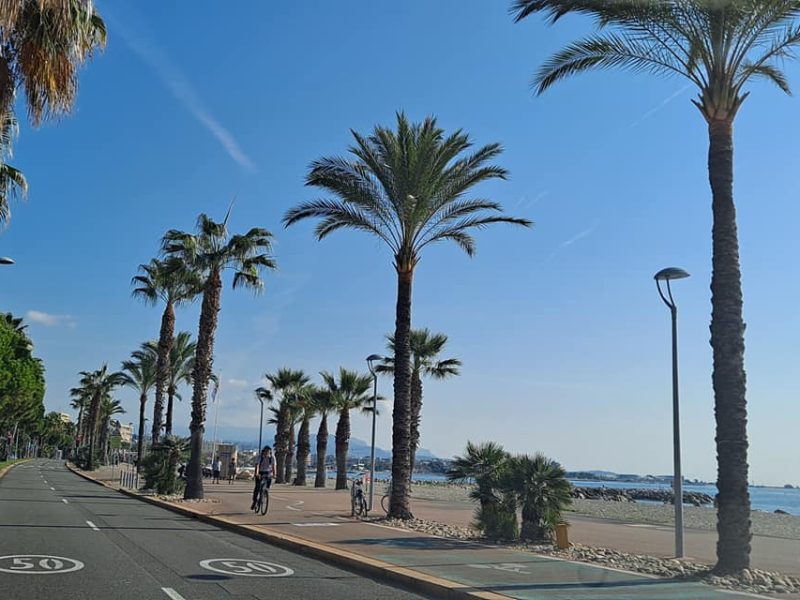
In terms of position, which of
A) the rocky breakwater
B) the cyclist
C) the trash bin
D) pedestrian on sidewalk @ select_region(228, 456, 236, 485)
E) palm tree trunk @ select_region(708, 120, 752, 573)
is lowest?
the rocky breakwater

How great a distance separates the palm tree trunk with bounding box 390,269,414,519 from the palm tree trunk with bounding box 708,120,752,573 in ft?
31.2

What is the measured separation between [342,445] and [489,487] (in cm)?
2981

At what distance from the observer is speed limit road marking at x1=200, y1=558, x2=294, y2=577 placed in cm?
1059

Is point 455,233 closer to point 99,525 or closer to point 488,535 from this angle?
point 488,535

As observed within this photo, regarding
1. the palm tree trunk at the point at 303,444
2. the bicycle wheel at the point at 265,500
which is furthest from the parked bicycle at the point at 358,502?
the palm tree trunk at the point at 303,444

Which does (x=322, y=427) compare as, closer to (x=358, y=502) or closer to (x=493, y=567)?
(x=358, y=502)

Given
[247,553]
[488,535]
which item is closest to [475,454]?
[488,535]

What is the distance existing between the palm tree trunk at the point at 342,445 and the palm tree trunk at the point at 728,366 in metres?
33.3

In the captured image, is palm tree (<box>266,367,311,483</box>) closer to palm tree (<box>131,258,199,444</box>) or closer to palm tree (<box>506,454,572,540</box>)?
palm tree (<box>131,258,199,444</box>)

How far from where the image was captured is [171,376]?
155ft

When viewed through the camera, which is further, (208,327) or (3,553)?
(208,327)

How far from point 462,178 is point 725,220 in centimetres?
A: 980

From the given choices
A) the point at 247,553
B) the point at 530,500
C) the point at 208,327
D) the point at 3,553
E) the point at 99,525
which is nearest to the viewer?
the point at 3,553

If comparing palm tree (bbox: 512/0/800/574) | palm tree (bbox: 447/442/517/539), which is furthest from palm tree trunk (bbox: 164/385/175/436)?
palm tree (bbox: 512/0/800/574)
